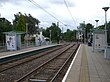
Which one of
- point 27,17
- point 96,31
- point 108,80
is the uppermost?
point 27,17

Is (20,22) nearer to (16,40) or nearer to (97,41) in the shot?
(16,40)

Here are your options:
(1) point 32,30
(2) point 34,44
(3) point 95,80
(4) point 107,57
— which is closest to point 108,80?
(3) point 95,80

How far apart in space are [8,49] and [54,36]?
80682 mm

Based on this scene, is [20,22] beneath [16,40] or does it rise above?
above

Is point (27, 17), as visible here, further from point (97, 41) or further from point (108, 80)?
point (108, 80)

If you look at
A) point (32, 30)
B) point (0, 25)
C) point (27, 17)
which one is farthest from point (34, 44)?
point (27, 17)

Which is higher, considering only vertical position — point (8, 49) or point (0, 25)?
point (0, 25)

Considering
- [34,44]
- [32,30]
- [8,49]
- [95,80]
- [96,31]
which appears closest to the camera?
[95,80]

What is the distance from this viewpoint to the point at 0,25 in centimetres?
4975

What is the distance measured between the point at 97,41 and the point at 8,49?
12.6m

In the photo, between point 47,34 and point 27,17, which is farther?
point 47,34

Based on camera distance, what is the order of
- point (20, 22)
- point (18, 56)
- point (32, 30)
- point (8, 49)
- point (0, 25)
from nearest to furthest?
point (18, 56), point (8, 49), point (0, 25), point (20, 22), point (32, 30)

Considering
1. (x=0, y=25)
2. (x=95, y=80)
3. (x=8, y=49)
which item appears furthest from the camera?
(x=0, y=25)

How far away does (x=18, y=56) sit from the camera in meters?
28.4
